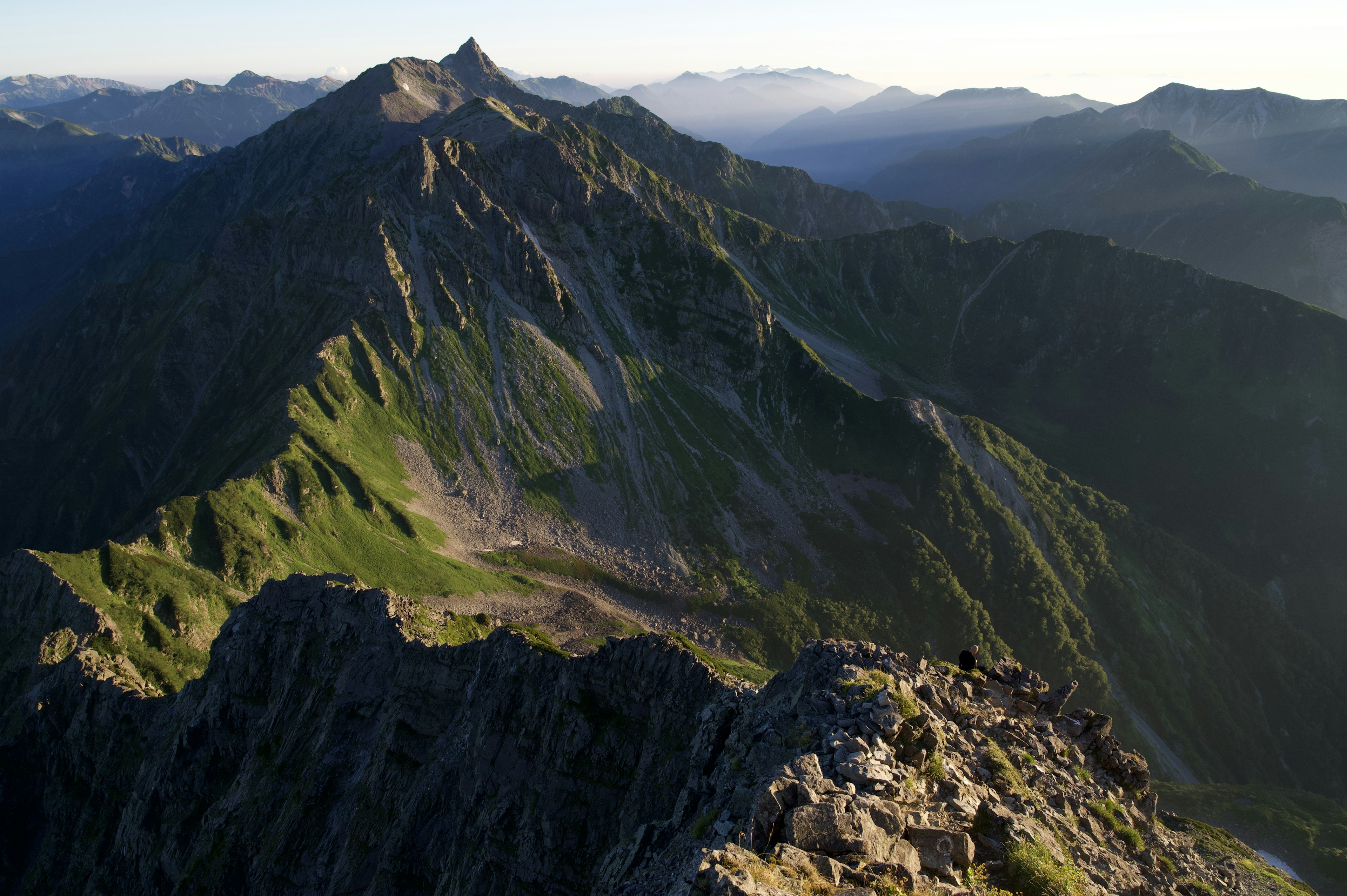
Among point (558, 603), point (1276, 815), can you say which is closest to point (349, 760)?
point (558, 603)

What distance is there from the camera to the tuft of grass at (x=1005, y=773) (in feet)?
87.7

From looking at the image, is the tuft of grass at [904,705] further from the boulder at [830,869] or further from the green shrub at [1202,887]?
the green shrub at [1202,887]

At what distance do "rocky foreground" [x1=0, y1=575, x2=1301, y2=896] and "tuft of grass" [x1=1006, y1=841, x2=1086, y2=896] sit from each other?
8cm

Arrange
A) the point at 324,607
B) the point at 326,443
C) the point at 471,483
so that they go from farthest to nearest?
1. the point at 471,483
2. the point at 326,443
3. the point at 324,607

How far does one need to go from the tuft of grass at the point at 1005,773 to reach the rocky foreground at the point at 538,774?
0.30 feet

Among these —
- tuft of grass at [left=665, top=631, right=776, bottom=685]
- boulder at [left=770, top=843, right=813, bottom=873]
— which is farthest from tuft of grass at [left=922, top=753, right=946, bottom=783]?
tuft of grass at [left=665, top=631, right=776, bottom=685]

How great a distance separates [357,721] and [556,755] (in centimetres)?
1890

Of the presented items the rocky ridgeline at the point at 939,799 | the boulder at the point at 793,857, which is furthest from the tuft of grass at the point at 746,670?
the boulder at the point at 793,857

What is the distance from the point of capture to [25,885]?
6166 cm

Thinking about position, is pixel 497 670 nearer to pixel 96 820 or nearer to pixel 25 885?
pixel 96 820

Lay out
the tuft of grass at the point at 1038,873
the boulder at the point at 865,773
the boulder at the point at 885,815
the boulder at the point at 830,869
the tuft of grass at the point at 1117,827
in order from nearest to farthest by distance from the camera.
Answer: the boulder at the point at 830,869 < the boulder at the point at 885,815 < the tuft of grass at the point at 1038,873 < the boulder at the point at 865,773 < the tuft of grass at the point at 1117,827

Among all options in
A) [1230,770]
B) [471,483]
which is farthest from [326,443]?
[1230,770]

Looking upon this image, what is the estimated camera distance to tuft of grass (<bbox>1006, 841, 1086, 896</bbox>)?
840 inches

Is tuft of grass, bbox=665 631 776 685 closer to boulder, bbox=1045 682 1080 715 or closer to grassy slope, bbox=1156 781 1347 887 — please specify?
grassy slope, bbox=1156 781 1347 887
